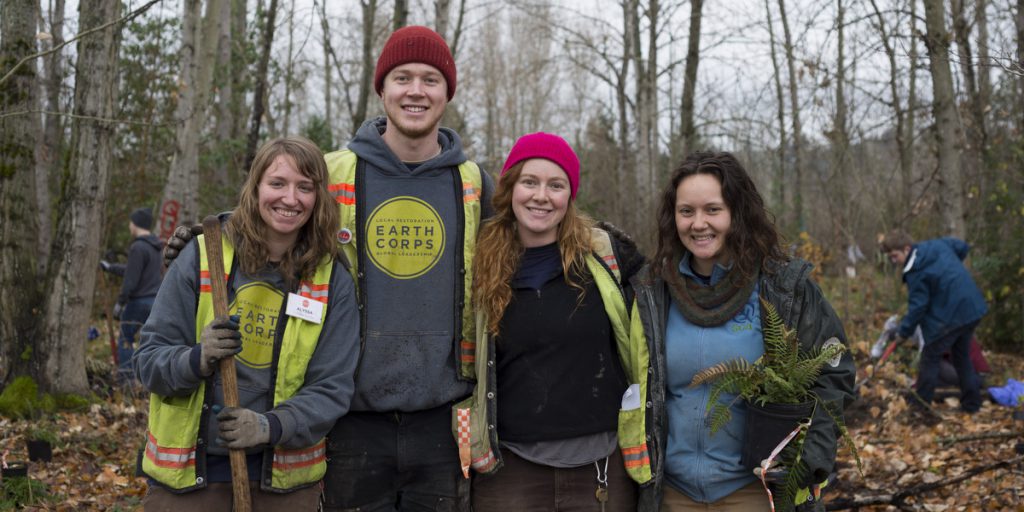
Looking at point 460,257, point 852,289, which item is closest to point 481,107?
point 852,289

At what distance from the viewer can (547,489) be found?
10.3ft

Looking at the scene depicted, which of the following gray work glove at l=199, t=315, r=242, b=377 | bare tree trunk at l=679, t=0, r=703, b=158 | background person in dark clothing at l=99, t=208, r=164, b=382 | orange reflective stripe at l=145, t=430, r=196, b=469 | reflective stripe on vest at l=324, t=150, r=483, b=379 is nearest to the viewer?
gray work glove at l=199, t=315, r=242, b=377

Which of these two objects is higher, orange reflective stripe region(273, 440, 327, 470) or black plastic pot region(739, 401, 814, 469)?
black plastic pot region(739, 401, 814, 469)

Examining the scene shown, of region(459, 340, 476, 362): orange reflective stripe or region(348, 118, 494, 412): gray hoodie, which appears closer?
region(348, 118, 494, 412): gray hoodie

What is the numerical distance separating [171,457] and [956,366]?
327 inches

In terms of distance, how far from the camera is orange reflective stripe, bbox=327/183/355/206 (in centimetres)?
334

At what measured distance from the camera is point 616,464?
3197 millimetres

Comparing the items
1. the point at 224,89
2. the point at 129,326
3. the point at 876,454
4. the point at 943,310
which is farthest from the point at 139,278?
the point at 943,310

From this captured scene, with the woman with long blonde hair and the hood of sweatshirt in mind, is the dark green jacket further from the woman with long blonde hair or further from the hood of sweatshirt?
the woman with long blonde hair

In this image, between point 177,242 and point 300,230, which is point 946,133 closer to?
point 300,230

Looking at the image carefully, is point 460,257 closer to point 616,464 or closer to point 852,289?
point 616,464

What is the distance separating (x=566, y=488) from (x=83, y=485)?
429 centimetres

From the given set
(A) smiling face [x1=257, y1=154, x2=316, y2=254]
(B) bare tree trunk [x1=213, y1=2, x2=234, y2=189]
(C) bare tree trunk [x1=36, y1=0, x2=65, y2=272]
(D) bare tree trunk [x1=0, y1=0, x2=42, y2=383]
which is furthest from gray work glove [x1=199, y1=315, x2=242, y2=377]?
(B) bare tree trunk [x1=213, y1=2, x2=234, y2=189]

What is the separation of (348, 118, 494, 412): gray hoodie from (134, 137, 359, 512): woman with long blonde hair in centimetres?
16
